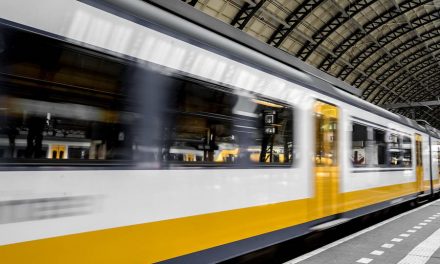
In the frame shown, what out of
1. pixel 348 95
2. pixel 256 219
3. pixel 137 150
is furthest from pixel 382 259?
pixel 137 150

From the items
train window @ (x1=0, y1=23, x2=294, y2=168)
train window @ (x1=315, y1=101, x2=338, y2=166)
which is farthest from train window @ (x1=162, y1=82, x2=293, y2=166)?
train window @ (x1=315, y1=101, x2=338, y2=166)

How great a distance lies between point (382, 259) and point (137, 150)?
4142mm

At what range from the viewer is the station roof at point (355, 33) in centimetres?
2241

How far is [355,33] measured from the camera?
29969 millimetres

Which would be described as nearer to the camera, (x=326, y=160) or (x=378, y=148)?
(x=326, y=160)

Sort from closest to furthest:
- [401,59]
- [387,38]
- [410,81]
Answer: [387,38] < [401,59] < [410,81]

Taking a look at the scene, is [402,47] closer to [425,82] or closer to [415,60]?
[415,60]

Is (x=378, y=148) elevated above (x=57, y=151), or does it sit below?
above

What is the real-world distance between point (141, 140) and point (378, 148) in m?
7.20

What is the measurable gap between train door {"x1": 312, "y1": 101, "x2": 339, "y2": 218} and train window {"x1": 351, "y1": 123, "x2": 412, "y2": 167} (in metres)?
0.98

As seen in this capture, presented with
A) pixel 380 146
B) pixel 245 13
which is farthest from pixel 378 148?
A: pixel 245 13

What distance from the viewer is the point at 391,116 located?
1095 centimetres

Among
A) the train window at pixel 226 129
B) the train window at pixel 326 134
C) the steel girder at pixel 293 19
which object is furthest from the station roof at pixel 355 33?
the train window at pixel 226 129

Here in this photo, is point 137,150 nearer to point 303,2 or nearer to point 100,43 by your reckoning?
point 100,43
